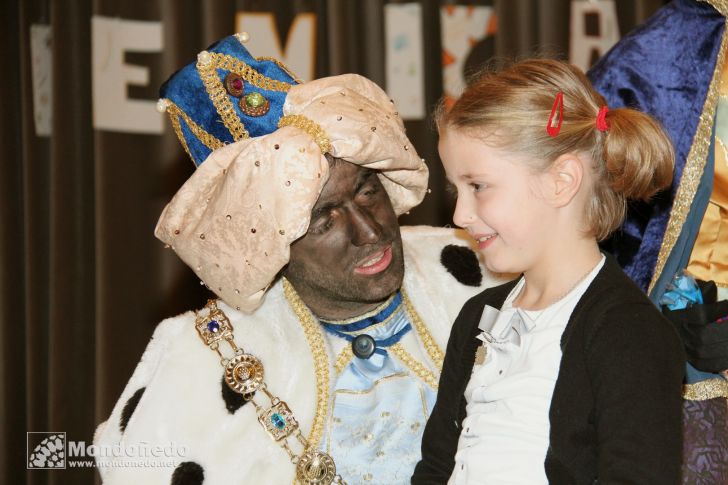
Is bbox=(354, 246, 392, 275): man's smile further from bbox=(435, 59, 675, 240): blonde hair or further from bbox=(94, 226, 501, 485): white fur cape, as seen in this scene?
bbox=(435, 59, 675, 240): blonde hair

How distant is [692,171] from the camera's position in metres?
1.62

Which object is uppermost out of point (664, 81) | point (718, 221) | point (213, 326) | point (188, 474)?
point (664, 81)

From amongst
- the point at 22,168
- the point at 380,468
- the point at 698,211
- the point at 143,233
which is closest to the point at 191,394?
the point at 380,468

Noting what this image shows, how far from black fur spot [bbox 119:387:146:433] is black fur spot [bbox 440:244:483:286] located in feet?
2.34

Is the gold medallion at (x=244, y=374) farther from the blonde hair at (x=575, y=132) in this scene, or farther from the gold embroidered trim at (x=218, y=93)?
the blonde hair at (x=575, y=132)

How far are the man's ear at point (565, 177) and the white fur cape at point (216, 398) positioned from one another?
62 cm

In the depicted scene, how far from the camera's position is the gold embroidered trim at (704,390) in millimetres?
1536

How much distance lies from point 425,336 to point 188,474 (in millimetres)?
558

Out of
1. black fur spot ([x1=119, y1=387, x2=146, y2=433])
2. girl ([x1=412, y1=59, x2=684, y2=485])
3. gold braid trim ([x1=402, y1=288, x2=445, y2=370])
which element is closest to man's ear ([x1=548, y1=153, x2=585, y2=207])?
girl ([x1=412, y1=59, x2=684, y2=485])

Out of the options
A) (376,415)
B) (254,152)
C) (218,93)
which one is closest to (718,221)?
(376,415)

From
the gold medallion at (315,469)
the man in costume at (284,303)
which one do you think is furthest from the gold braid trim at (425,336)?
the gold medallion at (315,469)

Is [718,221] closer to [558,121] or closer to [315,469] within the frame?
[558,121]

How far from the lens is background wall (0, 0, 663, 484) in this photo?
2.99 m

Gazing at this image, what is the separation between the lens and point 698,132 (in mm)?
1630
